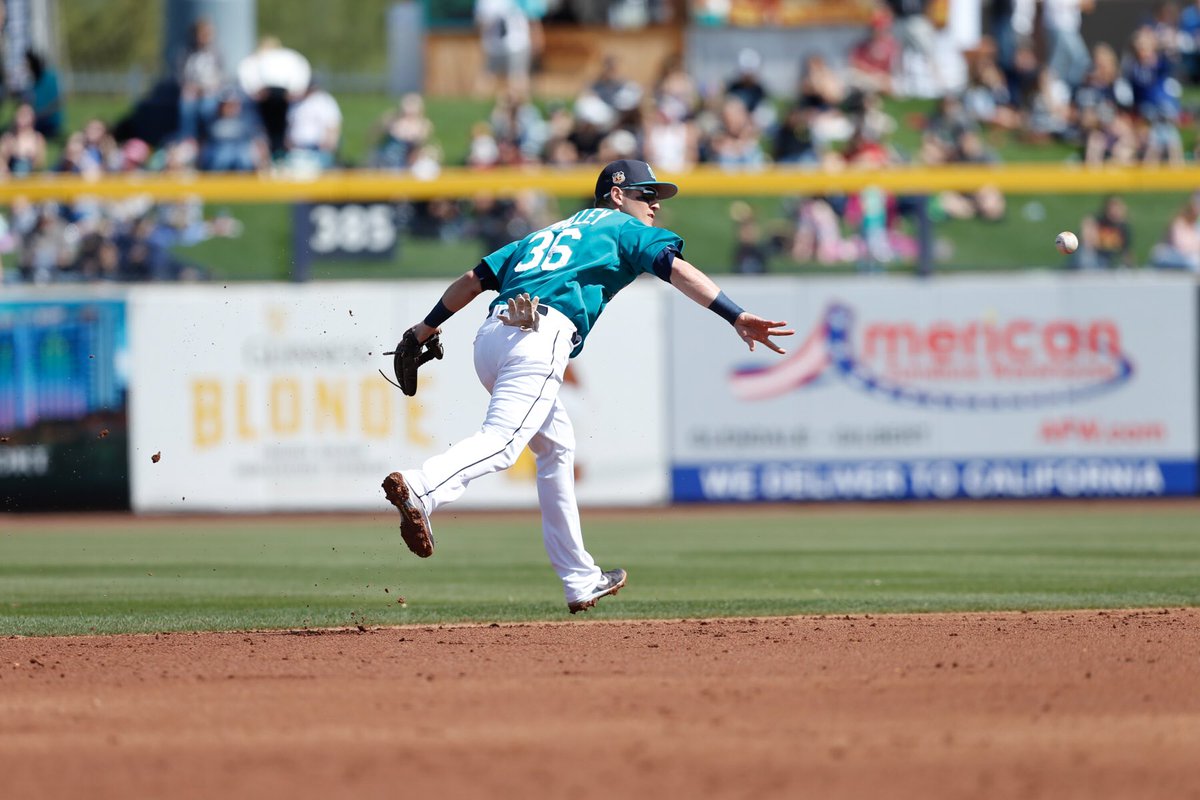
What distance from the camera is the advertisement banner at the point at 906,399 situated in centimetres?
1672

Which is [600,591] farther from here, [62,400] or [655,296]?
[62,400]

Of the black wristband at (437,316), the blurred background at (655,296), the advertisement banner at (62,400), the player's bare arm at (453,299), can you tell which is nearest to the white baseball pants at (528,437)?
the player's bare arm at (453,299)

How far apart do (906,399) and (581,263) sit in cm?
975

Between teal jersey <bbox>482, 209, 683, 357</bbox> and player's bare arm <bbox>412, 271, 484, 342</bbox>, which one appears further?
player's bare arm <bbox>412, 271, 484, 342</bbox>

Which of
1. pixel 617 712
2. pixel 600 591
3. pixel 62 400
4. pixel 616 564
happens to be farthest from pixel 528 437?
pixel 62 400

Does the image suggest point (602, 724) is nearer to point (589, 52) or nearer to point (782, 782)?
point (782, 782)

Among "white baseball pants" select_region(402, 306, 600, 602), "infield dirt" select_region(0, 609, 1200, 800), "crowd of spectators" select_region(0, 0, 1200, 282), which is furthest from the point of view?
"crowd of spectators" select_region(0, 0, 1200, 282)

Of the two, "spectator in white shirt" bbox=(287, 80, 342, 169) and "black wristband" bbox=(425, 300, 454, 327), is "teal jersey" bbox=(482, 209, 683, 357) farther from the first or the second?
"spectator in white shirt" bbox=(287, 80, 342, 169)

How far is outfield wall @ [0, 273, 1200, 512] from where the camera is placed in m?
16.5

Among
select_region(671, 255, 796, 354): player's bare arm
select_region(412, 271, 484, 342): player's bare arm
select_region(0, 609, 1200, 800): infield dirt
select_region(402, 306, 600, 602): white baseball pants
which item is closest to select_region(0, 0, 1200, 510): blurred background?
select_region(412, 271, 484, 342): player's bare arm

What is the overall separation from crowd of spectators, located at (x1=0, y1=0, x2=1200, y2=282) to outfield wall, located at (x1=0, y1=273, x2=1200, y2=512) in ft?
1.80

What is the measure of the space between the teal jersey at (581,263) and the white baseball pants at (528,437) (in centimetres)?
9

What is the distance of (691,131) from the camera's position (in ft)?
62.1

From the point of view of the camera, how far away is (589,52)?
2381cm
